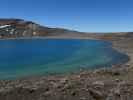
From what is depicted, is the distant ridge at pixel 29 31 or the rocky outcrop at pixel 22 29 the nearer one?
the distant ridge at pixel 29 31

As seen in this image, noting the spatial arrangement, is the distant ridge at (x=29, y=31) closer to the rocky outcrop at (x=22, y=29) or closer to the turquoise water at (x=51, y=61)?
the rocky outcrop at (x=22, y=29)

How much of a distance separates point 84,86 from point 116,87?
1.33m

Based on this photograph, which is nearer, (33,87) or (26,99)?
(26,99)

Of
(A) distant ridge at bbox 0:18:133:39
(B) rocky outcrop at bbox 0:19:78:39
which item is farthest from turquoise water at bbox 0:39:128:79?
(B) rocky outcrop at bbox 0:19:78:39

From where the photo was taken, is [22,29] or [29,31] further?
[22,29]

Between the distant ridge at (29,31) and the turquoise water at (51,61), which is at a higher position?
the distant ridge at (29,31)

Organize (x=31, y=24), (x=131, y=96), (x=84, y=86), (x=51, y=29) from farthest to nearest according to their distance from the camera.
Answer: (x=51, y=29) < (x=31, y=24) < (x=84, y=86) < (x=131, y=96)

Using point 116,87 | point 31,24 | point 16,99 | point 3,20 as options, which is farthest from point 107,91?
point 3,20

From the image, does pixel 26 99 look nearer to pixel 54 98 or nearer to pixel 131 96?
pixel 54 98

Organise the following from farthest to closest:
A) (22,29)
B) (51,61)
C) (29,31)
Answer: (22,29), (29,31), (51,61)

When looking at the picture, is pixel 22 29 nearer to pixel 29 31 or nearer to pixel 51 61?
pixel 29 31

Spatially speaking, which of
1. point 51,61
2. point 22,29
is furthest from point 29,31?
point 51,61

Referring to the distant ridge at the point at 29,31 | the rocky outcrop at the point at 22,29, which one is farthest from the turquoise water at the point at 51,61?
the rocky outcrop at the point at 22,29

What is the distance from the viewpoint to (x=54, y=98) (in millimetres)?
8336
